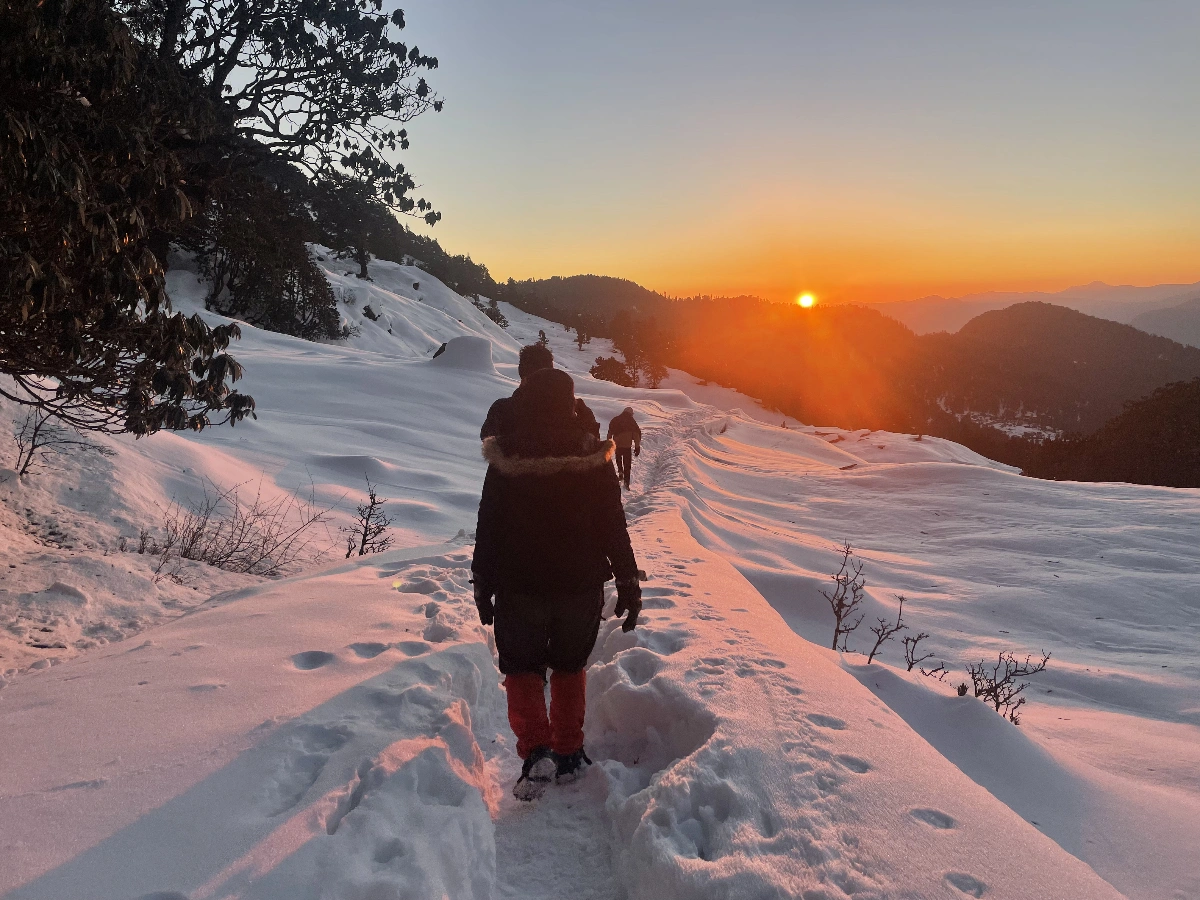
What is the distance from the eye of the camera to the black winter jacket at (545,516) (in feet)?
8.15

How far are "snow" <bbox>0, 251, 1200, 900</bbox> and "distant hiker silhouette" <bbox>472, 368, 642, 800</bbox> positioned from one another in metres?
0.27

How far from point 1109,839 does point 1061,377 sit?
17287cm

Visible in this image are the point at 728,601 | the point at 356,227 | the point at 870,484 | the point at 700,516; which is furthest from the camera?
the point at 870,484

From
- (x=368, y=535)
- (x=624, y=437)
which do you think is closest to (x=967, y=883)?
(x=368, y=535)

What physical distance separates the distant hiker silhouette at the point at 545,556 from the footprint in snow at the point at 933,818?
1.32 metres

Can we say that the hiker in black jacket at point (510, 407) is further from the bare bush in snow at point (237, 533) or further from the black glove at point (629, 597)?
the bare bush in snow at point (237, 533)

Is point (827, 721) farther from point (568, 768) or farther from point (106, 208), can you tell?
point (106, 208)

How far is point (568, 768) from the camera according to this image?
2594 millimetres

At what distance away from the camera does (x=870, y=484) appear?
1440 cm

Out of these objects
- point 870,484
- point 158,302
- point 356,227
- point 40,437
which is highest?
point 356,227

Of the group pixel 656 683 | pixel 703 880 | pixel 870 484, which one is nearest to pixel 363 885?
pixel 703 880

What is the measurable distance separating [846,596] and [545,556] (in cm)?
462

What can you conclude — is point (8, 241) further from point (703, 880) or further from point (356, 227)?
point (356, 227)

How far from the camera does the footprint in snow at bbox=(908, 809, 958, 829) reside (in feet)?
6.34
